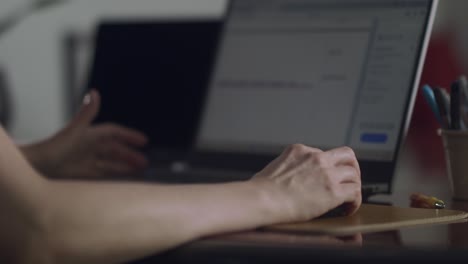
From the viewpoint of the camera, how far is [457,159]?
1062 mm

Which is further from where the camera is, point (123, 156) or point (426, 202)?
point (123, 156)

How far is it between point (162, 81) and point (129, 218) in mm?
1038

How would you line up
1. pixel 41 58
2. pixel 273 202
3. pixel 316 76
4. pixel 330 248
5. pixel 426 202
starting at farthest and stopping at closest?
pixel 41 58 → pixel 316 76 → pixel 426 202 → pixel 273 202 → pixel 330 248

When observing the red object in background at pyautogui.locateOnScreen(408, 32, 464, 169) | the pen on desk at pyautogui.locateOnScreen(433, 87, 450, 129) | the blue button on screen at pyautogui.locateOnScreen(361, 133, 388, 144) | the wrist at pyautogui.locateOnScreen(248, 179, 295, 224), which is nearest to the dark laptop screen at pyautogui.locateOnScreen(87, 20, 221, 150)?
the blue button on screen at pyautogui.locateOnScreen(361, 133, 388, 144)

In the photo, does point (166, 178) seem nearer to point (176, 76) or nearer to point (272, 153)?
point (272, 153)

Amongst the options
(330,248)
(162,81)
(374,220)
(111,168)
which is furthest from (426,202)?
(162,81)

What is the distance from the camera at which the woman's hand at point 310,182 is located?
785 millimetres

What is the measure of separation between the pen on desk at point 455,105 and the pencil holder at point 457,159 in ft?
0.04

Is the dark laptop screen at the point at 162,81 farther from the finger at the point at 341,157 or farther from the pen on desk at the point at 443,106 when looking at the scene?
the finger at the point at 341,157

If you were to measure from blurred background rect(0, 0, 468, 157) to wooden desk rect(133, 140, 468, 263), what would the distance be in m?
1.61

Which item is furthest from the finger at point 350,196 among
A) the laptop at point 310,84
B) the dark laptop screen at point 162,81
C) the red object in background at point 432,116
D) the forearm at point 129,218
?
the red object in background at point 432,116

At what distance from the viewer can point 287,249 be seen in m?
0.64

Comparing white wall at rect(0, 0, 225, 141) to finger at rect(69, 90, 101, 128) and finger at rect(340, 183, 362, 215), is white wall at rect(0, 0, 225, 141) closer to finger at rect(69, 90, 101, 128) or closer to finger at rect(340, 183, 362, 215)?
finger at rect(69, 90, 101, 128)

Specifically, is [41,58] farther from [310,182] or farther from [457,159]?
[310,182]
